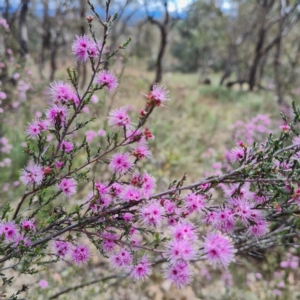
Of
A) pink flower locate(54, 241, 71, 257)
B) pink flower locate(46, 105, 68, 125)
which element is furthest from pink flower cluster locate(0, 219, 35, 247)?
pink flower locate(46, 105, 68, 125)

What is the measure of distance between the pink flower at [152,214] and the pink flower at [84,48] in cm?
65

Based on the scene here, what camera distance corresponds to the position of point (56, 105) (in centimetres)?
129

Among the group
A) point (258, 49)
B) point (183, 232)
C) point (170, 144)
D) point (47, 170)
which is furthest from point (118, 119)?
point (258, 49)

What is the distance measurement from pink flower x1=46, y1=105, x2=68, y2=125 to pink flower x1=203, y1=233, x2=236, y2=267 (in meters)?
0.77

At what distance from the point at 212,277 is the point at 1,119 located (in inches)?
139

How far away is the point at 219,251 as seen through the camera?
3.19 ft

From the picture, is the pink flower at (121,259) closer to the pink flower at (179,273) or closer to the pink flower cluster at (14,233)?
the pink flower at (179,273)

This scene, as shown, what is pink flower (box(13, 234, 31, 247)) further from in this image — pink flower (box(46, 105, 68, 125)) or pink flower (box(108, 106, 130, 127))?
pink flower (box(108, 106, 130, 127))

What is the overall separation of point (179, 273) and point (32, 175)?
72 centimetres

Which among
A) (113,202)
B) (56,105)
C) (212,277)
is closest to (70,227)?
(113,202)

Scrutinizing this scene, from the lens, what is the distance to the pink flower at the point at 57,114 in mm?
1272

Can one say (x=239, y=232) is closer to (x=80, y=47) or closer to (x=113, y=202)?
(x=113, y=202)

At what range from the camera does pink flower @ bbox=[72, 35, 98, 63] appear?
122 cm

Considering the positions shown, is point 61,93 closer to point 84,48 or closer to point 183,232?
point 84,48
